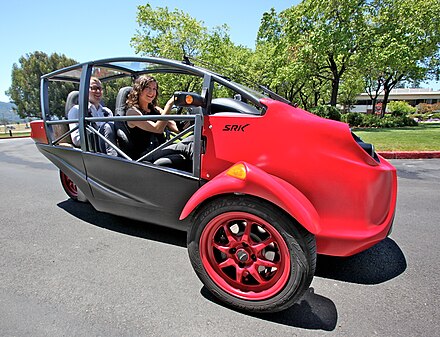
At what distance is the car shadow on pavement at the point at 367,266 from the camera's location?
7.32 feet

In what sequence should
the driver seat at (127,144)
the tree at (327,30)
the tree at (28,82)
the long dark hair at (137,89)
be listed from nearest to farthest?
the driver seat at (127,144) → the long dark hair at (137,89) → the tree at (327,30) → the tree at (28,82)

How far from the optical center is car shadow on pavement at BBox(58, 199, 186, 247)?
2.93 metres

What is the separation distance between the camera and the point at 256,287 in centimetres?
190

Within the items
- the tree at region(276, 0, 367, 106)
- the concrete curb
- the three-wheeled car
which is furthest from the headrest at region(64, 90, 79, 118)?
the tree at region(276, 0, 367, 106)

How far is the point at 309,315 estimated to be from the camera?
6.04 ft

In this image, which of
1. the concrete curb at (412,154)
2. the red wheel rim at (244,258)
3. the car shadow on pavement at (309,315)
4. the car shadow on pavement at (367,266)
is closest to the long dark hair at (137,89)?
the red wheel rim at (244,258)

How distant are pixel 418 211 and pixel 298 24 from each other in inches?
650

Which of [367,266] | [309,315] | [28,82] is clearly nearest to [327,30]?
[367,266]

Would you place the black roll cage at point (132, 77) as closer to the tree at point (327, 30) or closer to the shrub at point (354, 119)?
the tree at point (327, 30)

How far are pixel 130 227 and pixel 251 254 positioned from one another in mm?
1812

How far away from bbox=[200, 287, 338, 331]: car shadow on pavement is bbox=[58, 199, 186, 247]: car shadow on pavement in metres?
1.04

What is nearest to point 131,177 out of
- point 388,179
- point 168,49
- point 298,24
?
point 388,179

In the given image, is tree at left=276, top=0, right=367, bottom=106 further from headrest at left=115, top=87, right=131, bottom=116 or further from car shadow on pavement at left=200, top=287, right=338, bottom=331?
car shadow on pavement at left=200, top=287, right=338, bottom=331

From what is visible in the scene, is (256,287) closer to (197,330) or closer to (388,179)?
(197,330)
